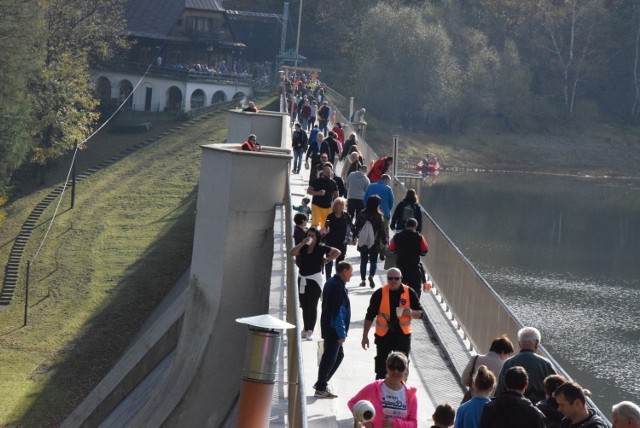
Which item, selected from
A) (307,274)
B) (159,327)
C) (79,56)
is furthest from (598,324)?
A: (79,56)

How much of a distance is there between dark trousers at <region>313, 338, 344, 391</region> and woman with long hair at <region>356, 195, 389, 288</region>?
5.11 meters

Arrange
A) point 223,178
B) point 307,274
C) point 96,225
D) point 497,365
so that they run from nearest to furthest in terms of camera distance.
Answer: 1. point 497,365
2. point 307,274
3. point 223,178
4. point 96,225

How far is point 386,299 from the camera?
1291cm

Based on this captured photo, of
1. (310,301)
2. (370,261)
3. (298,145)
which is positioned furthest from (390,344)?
(298,145)

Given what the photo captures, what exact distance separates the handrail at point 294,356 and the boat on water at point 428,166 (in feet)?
223

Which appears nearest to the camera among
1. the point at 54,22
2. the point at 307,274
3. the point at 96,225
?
the point at 307,274

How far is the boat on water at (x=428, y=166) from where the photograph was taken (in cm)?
8500

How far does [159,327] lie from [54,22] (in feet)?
163

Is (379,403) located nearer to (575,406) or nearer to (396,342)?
(575,406)

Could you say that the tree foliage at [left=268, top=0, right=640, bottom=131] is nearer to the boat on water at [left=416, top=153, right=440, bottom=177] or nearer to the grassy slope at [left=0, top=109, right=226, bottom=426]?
the boat on water at [left=416, top=153, right=440, bottom=177]

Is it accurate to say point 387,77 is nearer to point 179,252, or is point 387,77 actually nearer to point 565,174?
point 565,174

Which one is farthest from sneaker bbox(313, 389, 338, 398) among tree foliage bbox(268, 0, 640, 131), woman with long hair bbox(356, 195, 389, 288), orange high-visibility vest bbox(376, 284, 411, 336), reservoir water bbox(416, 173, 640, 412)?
tree foliage bbox(268, 0, 640, 131)

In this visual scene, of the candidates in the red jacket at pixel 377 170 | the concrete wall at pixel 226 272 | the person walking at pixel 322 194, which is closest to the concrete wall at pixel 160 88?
the red jacket at pixel 377 170

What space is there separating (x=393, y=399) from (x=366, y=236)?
8723mm
